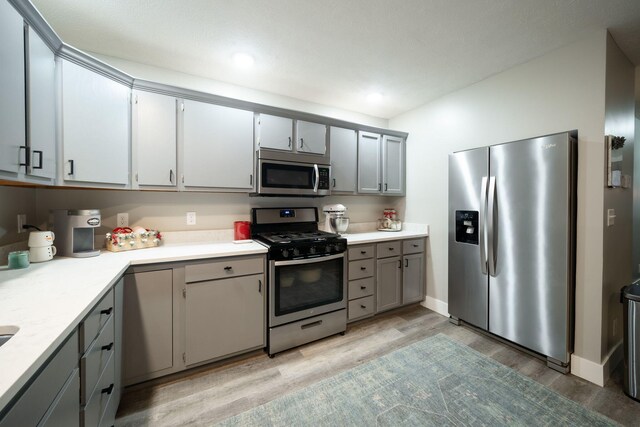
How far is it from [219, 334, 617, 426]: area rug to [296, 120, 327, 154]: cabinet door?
2.13m

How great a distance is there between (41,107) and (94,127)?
1.23 feet

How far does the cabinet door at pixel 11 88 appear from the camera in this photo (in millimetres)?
1092

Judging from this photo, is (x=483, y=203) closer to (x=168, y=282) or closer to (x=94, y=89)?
(x=168, y=282)

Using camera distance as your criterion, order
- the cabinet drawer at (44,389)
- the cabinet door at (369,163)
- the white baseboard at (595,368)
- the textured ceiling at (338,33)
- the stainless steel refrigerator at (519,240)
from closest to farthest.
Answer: the cabinet drawer at (44,389)
the textured ceiling at (338,33)
the white baseboard at (595,368)
the stainless steel refrigerator at (519,240)
the cabinet door at (369,163)

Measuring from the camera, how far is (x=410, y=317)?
3027 millimetres

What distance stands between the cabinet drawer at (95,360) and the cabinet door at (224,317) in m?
0.58

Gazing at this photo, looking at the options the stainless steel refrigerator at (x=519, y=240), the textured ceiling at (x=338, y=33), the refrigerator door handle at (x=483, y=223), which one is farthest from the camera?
the refrigerator door handle at (x=483, y=223)

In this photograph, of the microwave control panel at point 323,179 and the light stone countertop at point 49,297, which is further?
the microwave control panel at point 323,179

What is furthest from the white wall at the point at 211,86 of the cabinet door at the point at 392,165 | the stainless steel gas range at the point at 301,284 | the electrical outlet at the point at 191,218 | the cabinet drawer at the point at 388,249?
the cabinet drawer at the point at 388,249

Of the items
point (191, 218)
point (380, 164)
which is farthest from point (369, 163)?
point (191, 218)

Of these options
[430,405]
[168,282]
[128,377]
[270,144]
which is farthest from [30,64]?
[430,405]

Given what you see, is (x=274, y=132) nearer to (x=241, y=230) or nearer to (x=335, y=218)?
(x=241, y=230)

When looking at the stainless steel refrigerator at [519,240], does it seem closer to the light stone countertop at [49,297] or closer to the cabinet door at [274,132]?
the cabinet door at [274,132]

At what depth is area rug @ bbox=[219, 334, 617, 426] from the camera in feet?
5.25
